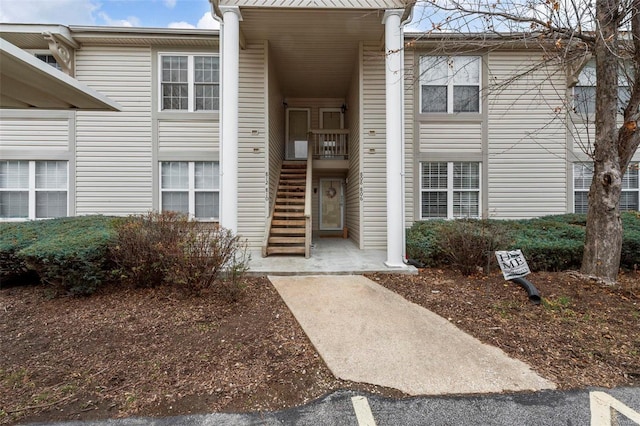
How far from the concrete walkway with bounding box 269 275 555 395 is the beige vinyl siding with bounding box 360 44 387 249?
11.2ft

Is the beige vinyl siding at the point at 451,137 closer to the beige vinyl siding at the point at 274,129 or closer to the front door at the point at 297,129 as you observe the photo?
the beige vinyl siding at the point at 274,129

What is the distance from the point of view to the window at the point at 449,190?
8250mm

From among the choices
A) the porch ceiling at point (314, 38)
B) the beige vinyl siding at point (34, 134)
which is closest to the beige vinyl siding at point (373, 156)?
the porch ceiling at point (314, 38)

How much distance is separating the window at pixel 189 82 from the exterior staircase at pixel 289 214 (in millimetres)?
2871

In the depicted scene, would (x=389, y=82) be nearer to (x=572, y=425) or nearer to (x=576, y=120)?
(x=572, y=425)

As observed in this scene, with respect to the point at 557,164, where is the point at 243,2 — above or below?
above

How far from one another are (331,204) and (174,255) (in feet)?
23.6

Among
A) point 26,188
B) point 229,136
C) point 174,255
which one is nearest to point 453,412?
point 174,255

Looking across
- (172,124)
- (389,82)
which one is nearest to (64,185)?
(172,124)

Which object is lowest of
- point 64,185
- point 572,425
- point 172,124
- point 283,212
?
point 572,425

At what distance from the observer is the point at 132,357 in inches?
108

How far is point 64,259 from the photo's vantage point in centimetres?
382

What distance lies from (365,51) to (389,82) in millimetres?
2632

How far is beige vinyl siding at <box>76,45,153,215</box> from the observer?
772 centimetres
